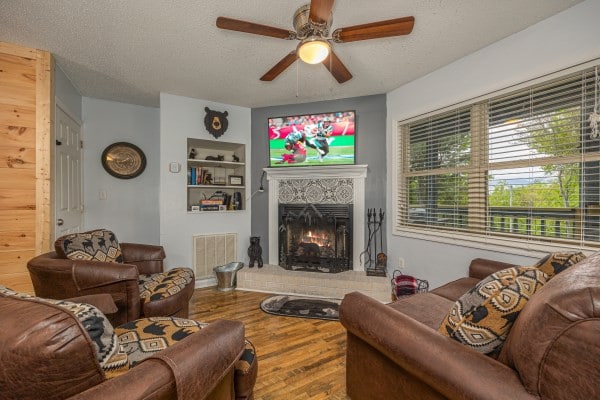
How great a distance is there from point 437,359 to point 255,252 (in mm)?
3002

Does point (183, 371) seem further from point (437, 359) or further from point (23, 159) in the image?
point (23, 159)

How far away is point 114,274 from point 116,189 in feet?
8.24

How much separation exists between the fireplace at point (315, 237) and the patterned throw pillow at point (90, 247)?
1.94m

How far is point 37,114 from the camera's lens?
2.48 meters

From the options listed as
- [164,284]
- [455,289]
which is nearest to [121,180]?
[164,284]

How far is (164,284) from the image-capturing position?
208cm

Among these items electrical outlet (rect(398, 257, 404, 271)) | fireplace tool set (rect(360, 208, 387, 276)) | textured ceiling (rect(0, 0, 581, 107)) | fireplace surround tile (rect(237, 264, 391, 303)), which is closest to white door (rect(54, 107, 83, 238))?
textured ceiling (rect(0, 0, 581, 107))

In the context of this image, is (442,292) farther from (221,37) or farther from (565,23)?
(221,37)

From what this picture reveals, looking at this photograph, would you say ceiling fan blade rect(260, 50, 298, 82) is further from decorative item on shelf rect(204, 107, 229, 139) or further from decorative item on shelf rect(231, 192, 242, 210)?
decorative item on shelf rect(231, 192, 242, 210)

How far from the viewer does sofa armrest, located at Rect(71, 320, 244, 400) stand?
2.22 feet

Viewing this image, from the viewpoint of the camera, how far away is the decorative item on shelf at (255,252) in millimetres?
3693

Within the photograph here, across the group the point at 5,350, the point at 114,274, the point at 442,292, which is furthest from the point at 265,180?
the point at 5,350

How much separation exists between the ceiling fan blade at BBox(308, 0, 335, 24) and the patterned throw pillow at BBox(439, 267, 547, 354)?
1.56 meters

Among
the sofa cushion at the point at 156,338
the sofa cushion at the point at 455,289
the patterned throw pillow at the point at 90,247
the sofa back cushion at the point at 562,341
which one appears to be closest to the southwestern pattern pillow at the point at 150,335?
the sofa cushion at the point at 156,338
